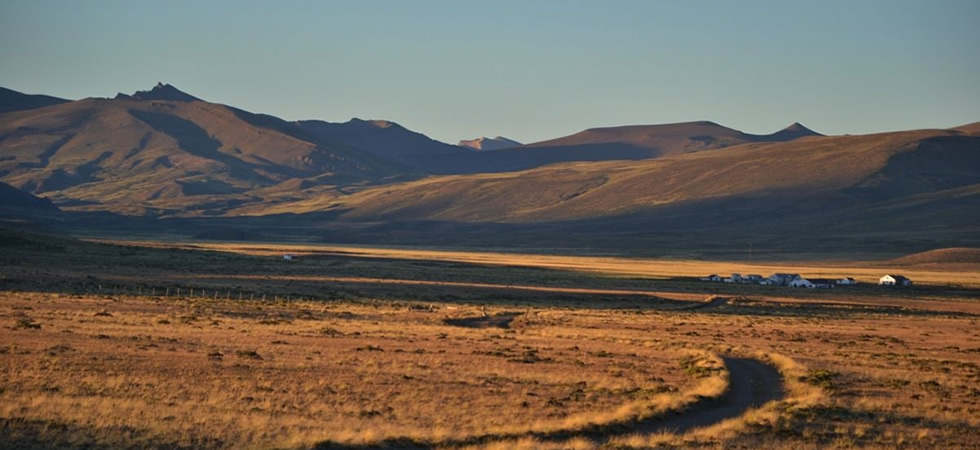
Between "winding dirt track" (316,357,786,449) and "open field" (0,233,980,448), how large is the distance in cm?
8

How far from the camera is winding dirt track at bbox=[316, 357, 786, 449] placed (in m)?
21.7

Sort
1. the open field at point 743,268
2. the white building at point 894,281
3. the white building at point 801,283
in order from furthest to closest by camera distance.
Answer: the open field at point 743,268 < the white building at point 894,281 < the white building at point 801,283

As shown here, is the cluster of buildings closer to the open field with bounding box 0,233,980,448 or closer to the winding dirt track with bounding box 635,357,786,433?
the open field with bounding box 0,233,980,448

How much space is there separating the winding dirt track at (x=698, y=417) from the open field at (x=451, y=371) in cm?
8

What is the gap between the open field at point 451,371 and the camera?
2272 centimetres

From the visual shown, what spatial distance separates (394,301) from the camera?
230ft

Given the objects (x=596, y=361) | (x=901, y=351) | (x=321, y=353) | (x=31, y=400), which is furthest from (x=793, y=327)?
(x=31, y=400)

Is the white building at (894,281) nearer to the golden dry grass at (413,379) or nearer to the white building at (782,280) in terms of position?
the white building at (782,280)

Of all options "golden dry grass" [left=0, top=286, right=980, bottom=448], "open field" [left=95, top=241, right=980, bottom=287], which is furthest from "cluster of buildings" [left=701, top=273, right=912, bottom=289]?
"golden dry grass" [left=0, top=286, right=980, bottom=448]

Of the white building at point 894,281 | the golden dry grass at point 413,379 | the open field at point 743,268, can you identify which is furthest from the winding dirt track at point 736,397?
the open field at point 743,268

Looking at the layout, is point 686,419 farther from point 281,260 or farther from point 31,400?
point 281,260

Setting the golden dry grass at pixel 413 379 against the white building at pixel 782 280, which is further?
the white building at pixel 782 280

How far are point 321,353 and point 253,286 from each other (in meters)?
40.5

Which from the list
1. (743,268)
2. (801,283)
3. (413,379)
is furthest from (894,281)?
(413,379)
